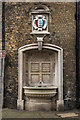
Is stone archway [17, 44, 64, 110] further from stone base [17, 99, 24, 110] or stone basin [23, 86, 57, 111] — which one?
stone basin [23, 86, 57, 111]

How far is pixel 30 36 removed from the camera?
8.61m

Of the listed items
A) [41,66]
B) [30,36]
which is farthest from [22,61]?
[30,36]

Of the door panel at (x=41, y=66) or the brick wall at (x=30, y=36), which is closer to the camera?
the brick wall at (x=30, y=36)

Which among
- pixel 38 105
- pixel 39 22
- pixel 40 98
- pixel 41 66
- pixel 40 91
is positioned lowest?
pixel 38 105

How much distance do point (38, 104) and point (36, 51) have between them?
232 cm

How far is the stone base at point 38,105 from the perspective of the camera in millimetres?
8422

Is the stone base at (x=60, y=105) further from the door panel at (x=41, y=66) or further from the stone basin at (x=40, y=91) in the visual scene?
the door panel at (x=41, y=66)

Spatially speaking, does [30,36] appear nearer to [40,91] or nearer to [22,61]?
[22,61]

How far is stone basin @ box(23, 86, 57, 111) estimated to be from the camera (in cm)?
820

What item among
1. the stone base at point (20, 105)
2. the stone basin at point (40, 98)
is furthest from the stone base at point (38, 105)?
Answer: the stone base at point (20, 105)

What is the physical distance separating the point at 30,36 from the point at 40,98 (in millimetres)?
2721

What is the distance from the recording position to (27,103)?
849 cm

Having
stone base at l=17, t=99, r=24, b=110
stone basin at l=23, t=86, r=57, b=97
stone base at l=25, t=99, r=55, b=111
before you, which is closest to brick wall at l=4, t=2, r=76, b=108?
stone base at l=17, t=99, r=24, b=110

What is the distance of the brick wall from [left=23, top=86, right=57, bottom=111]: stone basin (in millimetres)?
581
